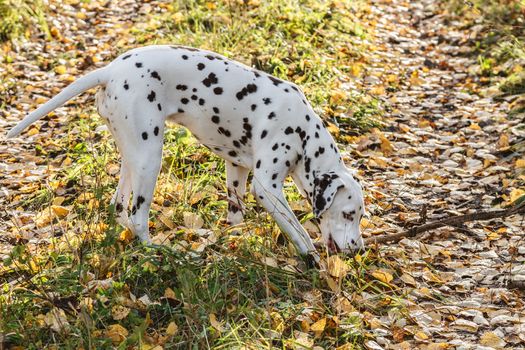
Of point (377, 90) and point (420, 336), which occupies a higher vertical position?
point (420, 336)

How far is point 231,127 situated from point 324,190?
0.78 m

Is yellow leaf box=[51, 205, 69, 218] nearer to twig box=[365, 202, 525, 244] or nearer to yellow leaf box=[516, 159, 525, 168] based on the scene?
twig box=[365, 202, 525, 244]

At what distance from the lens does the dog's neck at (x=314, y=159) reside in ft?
17.0

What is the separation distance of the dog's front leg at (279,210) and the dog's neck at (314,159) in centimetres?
21

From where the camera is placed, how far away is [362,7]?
11422 millimetres

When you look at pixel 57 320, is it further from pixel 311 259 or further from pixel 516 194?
pixel 516 194

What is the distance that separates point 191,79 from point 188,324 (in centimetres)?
177

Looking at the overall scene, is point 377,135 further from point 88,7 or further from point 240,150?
point 88,7

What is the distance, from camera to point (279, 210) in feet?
16.6

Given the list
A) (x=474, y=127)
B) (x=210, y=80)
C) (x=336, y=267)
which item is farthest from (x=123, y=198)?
(x=474, y=127)

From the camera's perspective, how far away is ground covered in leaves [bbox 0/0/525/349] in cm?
429

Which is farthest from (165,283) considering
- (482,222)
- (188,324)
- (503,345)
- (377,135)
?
(377,135)

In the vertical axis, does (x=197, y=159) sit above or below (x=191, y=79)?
below

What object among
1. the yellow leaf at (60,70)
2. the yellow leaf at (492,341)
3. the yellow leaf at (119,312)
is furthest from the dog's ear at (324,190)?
the yellow leaf at (60,70)
